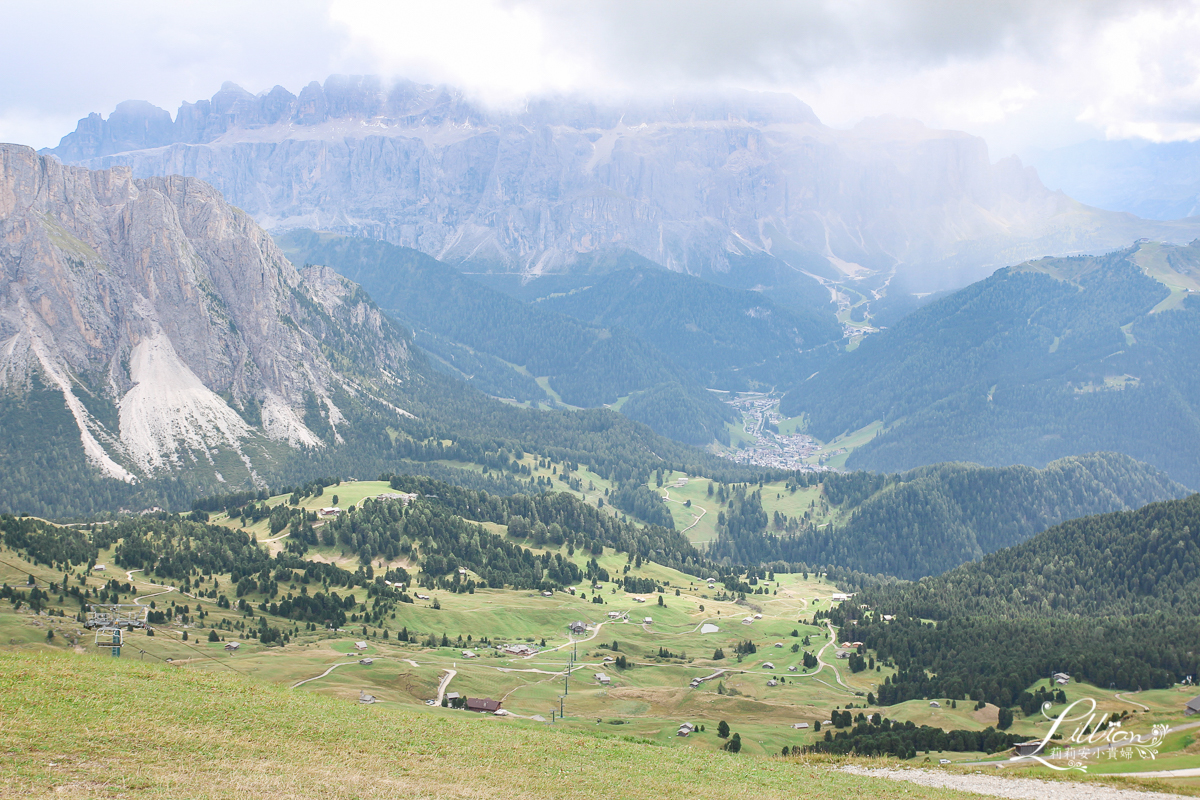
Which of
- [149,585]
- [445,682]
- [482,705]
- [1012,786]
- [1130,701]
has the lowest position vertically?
[482,705]

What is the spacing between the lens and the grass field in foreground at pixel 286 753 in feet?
204

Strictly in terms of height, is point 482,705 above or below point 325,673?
below

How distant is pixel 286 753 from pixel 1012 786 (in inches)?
2560

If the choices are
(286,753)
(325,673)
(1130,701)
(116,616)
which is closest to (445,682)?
(325,673)

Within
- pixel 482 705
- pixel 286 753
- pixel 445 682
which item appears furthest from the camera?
pixel 445 682

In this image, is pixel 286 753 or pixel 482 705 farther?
pixel 482 705

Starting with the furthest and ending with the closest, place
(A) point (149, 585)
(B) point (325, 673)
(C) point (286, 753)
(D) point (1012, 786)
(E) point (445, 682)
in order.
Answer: (A) point (149, 585)
(E) point (445, 682)
(B) point (325, 673)
(D) point (1012, 786)
(C) point (286, 753)

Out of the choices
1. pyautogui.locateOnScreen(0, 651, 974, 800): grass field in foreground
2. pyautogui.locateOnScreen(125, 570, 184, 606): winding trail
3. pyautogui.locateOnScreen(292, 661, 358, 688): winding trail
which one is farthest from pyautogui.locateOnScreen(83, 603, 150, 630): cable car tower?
pyautogui.locateOnScreen(0, 651, 974, 800): grass field in foreground

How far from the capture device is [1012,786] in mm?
84500

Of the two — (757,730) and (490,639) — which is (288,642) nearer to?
(490,639)

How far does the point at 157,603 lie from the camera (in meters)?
173

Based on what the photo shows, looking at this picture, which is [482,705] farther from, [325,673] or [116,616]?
[116,616]

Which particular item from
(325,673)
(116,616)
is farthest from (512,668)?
(116,616)

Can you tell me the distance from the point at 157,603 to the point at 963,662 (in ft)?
501
